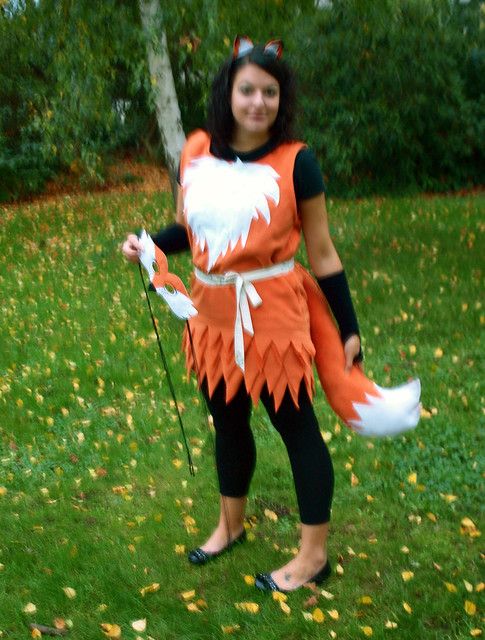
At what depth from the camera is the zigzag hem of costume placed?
2578mm

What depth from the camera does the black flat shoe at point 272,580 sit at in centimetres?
293

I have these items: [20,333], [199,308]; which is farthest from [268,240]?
[20,333]

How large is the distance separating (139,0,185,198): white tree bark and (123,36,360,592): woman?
3882 millimetres

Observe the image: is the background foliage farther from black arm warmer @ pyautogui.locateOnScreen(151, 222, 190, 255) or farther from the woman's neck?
the woman's neck

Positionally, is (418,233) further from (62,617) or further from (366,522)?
(62,617)

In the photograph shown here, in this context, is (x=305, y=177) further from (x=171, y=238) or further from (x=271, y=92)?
(x=171, y=238)

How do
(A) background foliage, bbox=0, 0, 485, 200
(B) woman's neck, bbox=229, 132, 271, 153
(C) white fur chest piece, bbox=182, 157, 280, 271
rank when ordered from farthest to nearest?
(A) background foliage, bbox=0, 0, 485, 200 < (B) woman's neck, bbox=229, 132, 271, 153 < (C) white fur chest piece, bbox=182, 157, 280, 271

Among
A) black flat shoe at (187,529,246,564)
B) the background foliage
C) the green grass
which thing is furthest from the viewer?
the background foliage

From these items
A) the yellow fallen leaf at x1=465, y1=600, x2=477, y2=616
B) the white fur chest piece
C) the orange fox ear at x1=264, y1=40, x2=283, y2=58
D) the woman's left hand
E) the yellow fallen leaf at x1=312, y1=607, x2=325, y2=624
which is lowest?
the yellow fallen leaf at x1=465, y1=600, x2=477, y2=616

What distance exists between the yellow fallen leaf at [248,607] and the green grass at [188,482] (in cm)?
2

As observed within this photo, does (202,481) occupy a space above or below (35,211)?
above

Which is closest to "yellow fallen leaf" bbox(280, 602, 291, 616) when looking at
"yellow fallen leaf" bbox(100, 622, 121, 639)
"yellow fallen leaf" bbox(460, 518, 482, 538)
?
"yellow fallen leaf" bbox(100, 622, 121, 639)

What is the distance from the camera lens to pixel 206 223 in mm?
2498

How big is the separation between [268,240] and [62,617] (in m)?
1.65
